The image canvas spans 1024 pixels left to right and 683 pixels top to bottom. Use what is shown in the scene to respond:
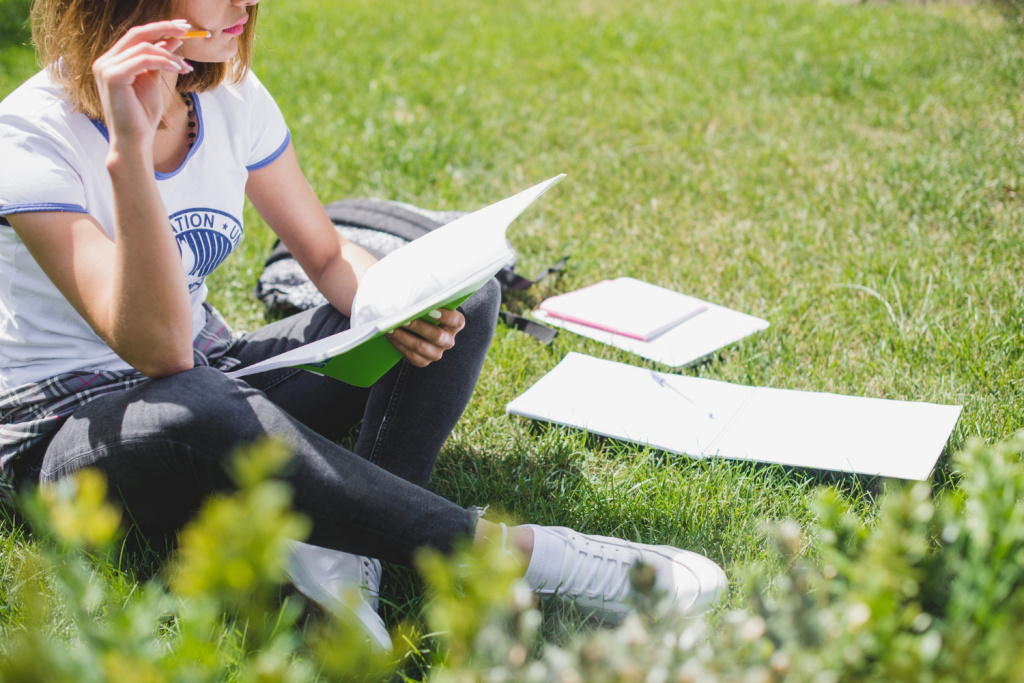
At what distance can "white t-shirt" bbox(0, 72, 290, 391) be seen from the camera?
145 centimetres

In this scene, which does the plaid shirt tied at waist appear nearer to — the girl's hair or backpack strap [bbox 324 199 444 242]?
the girl's hair

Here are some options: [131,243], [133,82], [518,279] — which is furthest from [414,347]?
[518,279]

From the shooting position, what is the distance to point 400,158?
3.87m

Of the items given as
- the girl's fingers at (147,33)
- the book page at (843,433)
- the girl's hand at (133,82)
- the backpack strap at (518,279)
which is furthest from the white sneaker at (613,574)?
the backpack strap at (518,279)

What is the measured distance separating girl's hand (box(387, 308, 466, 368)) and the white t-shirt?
18.1 inches

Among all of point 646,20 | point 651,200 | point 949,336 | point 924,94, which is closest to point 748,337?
point 949,336

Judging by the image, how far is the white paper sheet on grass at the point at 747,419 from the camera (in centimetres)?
187

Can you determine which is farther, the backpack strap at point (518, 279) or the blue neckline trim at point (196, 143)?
the backpack strap at point (518, 279)

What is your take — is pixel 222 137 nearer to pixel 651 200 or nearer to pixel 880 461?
pixel 880 461

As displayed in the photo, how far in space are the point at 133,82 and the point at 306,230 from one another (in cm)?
71

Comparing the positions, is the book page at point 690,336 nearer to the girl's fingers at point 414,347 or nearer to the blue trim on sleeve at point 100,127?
the girl's fingers at point 414,347

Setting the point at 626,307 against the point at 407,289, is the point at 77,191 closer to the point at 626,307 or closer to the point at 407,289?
the point at 407,289

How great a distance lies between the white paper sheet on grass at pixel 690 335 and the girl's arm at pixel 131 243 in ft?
4.54

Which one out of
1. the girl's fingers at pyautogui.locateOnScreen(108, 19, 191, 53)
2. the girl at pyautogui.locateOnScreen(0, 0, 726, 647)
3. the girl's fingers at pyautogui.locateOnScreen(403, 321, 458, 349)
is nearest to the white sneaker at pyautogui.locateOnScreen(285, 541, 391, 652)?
the girl at pyautogui.locateOnScreen(0, 0, 726, 647)
